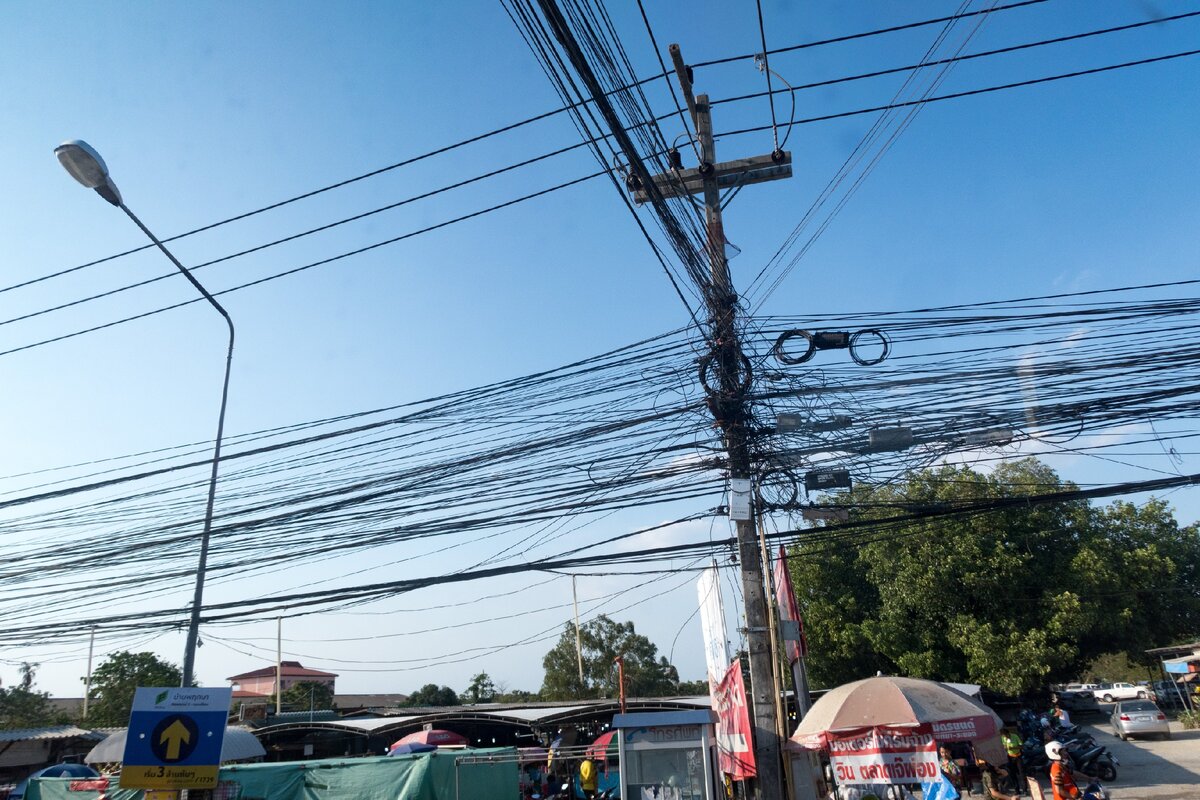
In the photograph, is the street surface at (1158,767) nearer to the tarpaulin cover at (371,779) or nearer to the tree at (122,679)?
the tarpaulin cover at (371,779)

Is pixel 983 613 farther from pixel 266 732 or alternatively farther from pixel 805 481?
pixel 266 732

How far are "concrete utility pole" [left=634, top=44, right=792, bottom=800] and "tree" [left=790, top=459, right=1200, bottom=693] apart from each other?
40.5ft

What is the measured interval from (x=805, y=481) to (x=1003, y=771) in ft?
39.0

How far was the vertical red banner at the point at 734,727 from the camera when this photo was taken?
8594 mm

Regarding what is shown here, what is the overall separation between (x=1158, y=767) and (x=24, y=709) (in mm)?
43239

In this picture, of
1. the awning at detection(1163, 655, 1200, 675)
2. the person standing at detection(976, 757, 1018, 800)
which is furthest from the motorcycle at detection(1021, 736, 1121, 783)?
the awning at detection(1163, 655, 1200, 675)

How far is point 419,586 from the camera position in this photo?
33.3ft

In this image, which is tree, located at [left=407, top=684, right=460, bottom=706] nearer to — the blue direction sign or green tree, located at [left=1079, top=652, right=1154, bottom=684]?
the blue direction sign

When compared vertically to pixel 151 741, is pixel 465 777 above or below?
below

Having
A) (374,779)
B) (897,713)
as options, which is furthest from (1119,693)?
(374,779)

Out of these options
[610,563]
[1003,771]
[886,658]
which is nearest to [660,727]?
[610,563]

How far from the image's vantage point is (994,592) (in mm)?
22250

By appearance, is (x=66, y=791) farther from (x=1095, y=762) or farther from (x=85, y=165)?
(x=1095, y=762)

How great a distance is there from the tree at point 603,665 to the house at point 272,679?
1707 cm
